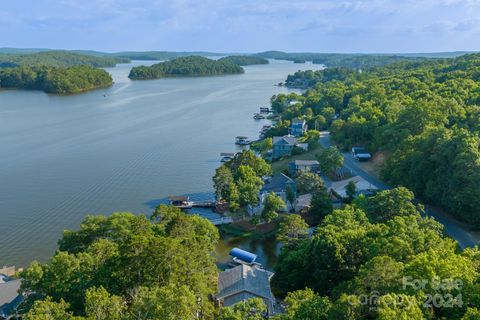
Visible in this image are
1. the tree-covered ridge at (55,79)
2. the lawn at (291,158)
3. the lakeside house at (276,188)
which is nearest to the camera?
the lakeside house at (276,188)

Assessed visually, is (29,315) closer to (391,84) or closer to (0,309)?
(0,309)

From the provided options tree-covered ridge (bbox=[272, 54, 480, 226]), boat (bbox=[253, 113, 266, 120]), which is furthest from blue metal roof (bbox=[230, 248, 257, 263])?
boat (bbox=[253, 113, 266, 120])

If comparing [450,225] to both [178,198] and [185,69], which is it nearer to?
[178,198]

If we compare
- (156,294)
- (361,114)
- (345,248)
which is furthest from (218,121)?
(156,294)

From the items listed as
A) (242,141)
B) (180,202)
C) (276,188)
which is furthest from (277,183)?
(242,141)

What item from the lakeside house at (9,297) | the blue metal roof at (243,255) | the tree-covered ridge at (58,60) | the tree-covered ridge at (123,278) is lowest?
the blue metal roof at (243,255)

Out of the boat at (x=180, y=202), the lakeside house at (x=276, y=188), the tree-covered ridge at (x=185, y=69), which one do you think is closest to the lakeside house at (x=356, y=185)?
the lakeside house at (x=276, y=188)

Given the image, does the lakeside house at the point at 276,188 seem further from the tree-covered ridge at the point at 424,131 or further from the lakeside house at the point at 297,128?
the lakeside house at the point at 297,128
